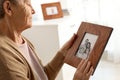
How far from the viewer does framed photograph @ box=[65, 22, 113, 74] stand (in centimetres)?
115

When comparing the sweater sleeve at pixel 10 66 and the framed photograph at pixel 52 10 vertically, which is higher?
the framed photograph at pixel 52 10

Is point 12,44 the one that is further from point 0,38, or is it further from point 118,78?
point 118,78

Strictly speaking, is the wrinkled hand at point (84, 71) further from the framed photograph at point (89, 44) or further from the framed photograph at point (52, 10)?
A: the framed photograph at point (52, 10)

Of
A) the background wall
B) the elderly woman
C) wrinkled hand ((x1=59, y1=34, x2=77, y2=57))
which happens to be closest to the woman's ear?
the elderly woman

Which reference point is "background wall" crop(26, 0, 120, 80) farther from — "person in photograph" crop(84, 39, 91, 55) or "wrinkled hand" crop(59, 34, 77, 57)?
"person in photograph" crop(84, 39, 91, 55)

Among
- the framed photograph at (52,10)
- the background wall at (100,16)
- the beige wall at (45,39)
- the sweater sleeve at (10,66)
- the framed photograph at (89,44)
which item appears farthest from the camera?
the background wall at (100,16)

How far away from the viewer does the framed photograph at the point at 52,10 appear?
7.16ft

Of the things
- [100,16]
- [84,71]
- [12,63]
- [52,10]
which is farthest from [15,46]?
[100,16]

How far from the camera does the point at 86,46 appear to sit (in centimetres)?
125

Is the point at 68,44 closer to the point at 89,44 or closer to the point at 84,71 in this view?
the point at 89,44

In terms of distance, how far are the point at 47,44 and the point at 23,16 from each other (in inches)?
36.0

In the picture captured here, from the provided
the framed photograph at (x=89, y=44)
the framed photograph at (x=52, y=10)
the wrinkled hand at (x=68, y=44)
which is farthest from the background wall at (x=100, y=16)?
the framed photograph at (x=89, y=44)

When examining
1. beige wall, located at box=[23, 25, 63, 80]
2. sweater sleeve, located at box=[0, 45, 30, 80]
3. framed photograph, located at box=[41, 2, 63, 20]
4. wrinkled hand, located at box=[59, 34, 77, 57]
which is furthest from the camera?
framed photograph, located at box=[41, 2, 63, 20]

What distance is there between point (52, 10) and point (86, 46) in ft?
3.35
